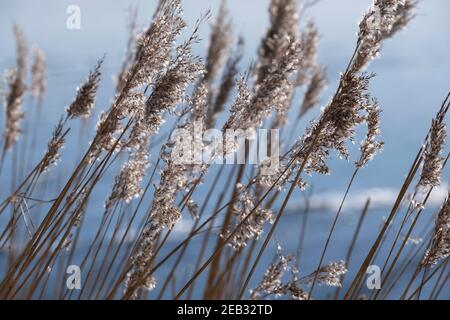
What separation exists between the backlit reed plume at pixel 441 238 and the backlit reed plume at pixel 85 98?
943 millimetres

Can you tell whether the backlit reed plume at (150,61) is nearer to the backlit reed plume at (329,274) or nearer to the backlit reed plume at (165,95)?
the backlit reed plume at (165,95)

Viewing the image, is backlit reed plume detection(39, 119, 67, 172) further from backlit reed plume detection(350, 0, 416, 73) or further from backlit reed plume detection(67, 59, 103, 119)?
backlit reed plume detection(350, 0, 416, 73)

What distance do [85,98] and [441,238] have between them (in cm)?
99

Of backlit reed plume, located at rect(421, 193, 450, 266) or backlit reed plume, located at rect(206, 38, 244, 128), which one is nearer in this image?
backlit reed plume, located at rect(421, 193, 450, 266)

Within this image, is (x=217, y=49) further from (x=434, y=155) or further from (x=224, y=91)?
(x=434, y=155)

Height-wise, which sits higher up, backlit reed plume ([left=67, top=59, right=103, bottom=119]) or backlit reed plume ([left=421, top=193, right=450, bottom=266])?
backlit reed plume ([left=67, top=59, right=103, bottom=119])

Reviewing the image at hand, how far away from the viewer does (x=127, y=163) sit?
1795 millimetres

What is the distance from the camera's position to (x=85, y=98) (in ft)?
5.68

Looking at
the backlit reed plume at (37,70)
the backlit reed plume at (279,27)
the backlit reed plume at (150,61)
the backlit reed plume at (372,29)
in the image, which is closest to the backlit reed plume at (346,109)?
the backlit reed plume at (372,29)

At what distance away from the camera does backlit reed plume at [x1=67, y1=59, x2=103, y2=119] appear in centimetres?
172

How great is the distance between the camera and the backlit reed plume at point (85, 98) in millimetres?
1721

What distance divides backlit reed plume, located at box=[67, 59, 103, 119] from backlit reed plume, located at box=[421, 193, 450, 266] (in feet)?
3.10

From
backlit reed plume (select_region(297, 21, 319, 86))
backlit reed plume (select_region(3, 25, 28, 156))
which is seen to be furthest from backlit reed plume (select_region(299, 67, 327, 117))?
backlit reed plume (select_region(3, 25, 28, 156))

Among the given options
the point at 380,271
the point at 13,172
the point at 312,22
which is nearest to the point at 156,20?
the point at 380,271
